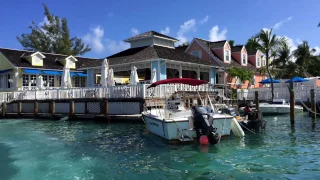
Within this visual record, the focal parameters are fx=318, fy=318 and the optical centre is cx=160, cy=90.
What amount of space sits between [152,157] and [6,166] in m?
5.25

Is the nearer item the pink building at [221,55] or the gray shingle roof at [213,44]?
the pink building at [221,55]

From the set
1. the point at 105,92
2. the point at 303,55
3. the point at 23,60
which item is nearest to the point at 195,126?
the point at 105,92

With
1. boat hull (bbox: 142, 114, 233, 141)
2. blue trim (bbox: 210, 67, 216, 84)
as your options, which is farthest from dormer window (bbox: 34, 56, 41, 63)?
boat hull (bbox: 142, 114, 233, 141)

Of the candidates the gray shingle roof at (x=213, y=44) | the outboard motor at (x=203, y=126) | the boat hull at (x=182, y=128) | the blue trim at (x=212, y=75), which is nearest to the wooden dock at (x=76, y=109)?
the boat hull at (x=182, y=128)

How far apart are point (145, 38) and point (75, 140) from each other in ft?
63.1

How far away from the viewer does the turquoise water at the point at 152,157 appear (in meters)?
10.0

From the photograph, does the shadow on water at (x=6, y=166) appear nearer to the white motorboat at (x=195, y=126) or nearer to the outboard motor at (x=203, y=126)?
the white motorboat at (x=195, y=126)

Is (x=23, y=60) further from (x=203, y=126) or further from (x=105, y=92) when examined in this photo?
(x=203, y=126)

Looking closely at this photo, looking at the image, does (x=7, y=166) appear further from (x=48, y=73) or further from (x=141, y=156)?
(x=48, y=73)

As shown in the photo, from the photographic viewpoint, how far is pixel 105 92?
81.7 feet

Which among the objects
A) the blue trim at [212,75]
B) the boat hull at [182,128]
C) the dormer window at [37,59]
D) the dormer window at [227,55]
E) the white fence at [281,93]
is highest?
the dormer window at [227,55]

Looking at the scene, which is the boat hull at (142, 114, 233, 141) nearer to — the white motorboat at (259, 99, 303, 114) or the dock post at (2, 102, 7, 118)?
the white motorboat at (259, 99, 303, 114)

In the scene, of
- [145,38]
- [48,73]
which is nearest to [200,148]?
[145,38]

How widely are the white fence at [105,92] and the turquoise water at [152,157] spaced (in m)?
5.79
